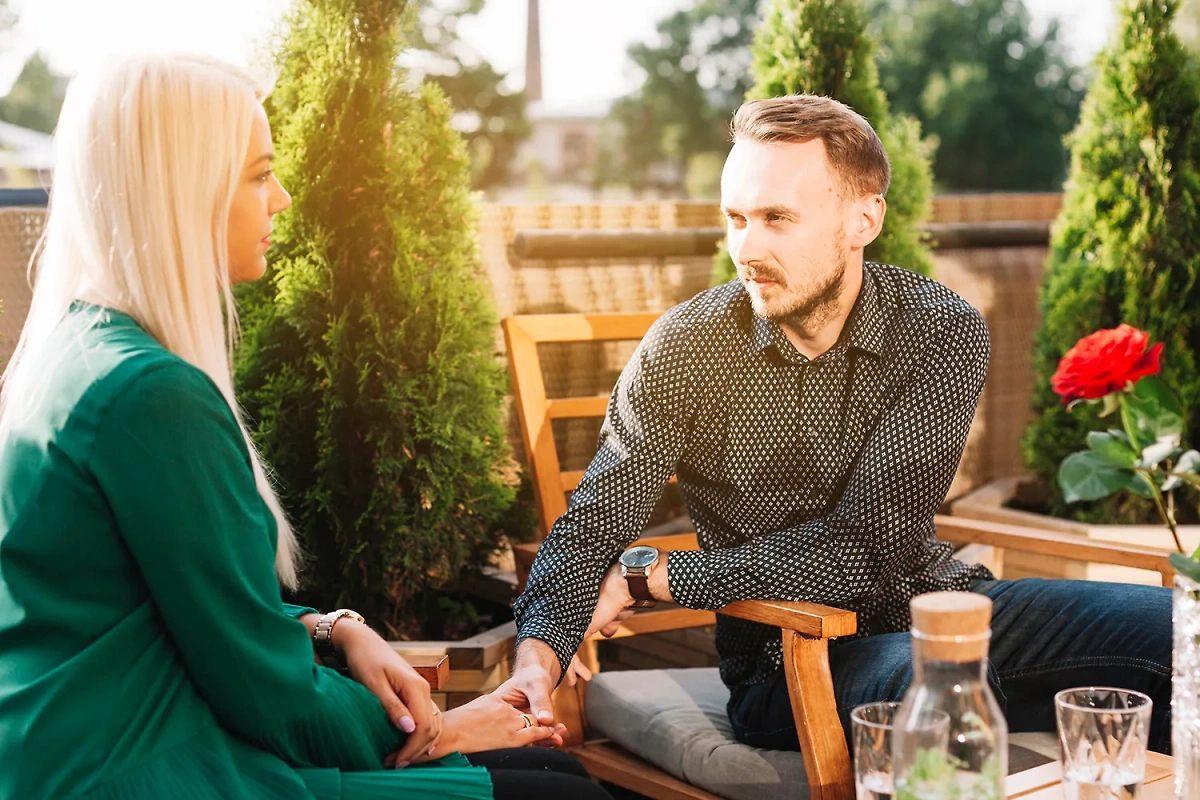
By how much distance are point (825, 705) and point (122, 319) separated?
3.97 ft

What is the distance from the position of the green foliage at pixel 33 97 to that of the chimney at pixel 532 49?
17.7 meters

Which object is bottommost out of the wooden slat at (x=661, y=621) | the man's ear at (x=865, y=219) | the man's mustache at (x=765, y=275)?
the wooden slat at (x=661, y=621)

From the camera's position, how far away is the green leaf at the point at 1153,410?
133cm

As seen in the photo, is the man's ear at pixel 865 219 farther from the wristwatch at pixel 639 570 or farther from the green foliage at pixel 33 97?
the green foliage at pixel 33 97

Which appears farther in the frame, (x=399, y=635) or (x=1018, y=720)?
(x=399, y=635)

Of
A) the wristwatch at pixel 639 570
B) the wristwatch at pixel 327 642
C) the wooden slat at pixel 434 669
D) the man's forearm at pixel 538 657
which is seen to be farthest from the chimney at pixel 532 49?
the wristwatch at pixel 327 642

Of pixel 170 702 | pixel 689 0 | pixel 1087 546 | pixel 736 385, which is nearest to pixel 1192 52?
pixel 1087 546

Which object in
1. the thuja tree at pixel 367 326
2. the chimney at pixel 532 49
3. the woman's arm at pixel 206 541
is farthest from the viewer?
the chimney at pixel 532 49

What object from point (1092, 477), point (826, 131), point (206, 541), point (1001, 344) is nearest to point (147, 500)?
point (206, 541)

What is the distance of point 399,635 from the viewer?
111 inches

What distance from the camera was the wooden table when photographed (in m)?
1.56

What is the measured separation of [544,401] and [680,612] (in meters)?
0.60

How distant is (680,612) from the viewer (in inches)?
111

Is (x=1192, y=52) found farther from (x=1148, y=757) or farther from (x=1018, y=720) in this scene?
(x=1148, y=757)
